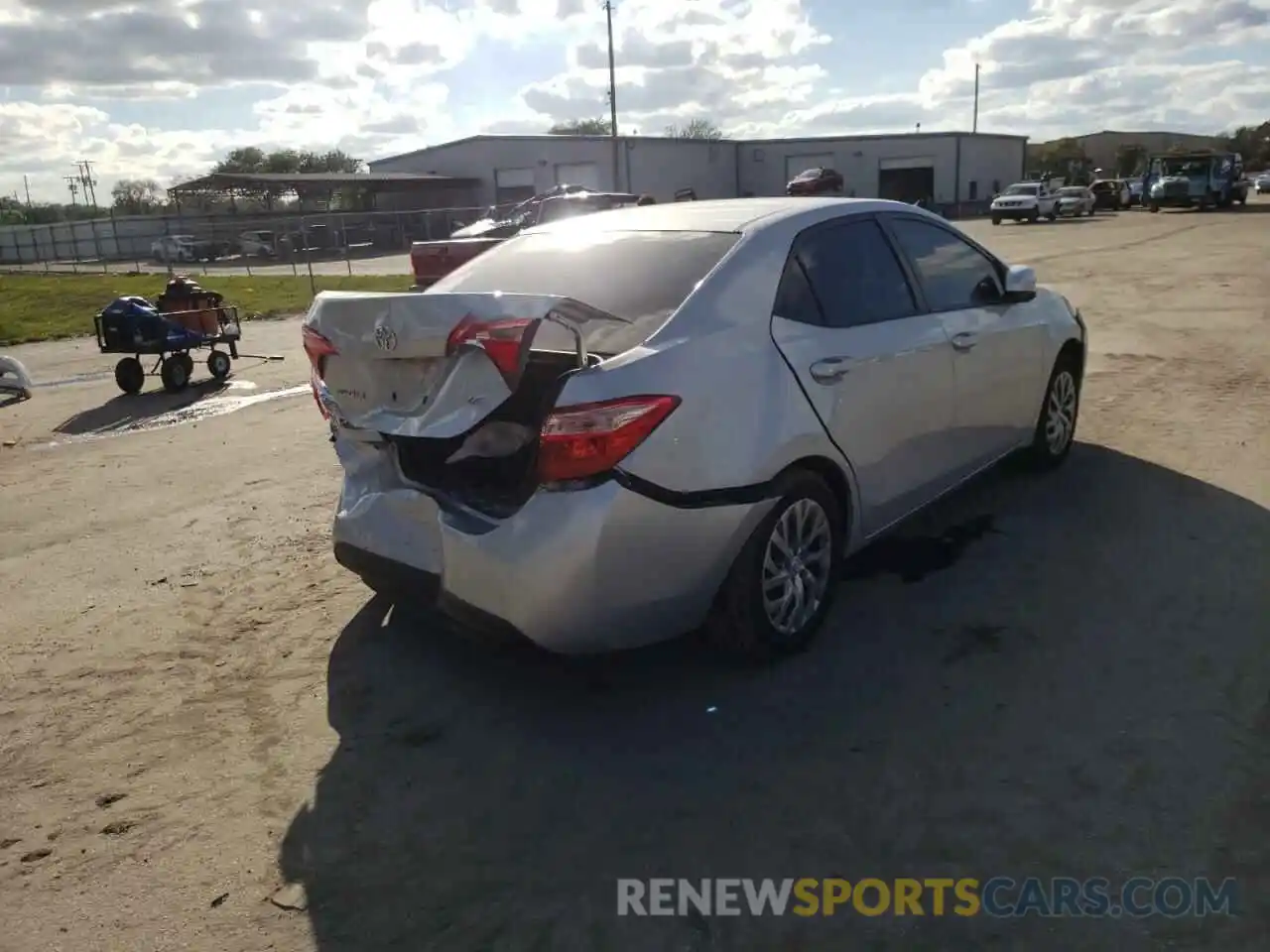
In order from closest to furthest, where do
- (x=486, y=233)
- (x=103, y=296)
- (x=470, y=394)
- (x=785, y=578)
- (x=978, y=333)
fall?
(x=470, y=394) → (x=785, y=578) → (x=978, y=333) → (x=486, y=233) → (x=103, y=296)

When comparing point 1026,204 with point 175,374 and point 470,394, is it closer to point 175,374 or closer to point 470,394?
point 175,374

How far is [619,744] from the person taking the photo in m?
3.40

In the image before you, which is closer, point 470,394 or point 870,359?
point 470,394

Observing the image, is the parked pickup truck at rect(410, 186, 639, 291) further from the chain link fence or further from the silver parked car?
the silver parked car

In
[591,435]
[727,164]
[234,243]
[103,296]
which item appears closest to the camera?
[591,435]

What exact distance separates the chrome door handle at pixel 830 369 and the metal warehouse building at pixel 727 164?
54.6m

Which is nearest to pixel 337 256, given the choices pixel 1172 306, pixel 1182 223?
pixel 1182 223

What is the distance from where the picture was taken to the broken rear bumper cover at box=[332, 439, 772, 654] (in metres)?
3.19

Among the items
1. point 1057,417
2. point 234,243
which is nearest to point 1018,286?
point 1057,417

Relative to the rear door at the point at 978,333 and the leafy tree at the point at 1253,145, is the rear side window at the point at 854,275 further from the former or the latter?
the leafy tree at the point at 1253,145

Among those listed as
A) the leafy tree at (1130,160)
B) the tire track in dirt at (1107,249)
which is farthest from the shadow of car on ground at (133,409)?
the leafy tree at (1130,160)

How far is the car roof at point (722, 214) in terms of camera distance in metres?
4.14

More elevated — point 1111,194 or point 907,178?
point 907,178

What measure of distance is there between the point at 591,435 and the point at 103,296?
24614 millimetres
